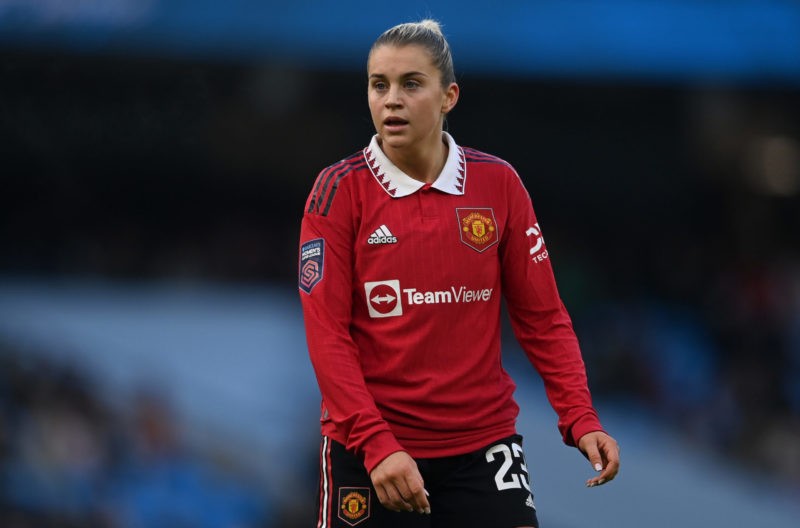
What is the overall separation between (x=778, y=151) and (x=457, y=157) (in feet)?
40.2

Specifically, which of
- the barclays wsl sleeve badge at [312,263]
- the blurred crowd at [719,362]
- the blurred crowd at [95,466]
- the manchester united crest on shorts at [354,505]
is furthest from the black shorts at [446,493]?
the blurred crowd at [719,362]

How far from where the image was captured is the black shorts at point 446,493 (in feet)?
11.8

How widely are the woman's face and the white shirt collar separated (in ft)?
0.19

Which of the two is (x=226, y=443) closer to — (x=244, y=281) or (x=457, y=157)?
(x=244, y=281)

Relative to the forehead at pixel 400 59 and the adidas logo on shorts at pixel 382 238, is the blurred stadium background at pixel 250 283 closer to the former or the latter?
the adidas logo on shorts at pixel 382 238

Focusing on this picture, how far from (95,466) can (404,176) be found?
6858mm

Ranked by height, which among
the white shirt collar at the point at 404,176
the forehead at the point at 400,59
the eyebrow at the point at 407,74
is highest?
the forehead at the point at 400,59

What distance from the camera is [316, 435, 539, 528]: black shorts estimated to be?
11.8 feet

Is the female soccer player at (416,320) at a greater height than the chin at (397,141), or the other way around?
the chin at (397,141)

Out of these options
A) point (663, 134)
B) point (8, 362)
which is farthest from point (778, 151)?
point (8, 362)

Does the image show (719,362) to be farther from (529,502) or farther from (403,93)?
(403,93)

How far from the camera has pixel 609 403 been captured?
11500mm

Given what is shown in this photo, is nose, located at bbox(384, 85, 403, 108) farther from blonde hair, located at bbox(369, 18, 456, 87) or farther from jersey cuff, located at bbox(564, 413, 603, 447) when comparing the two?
jersey cuff, located at bbox(564, 413, 603, 447)

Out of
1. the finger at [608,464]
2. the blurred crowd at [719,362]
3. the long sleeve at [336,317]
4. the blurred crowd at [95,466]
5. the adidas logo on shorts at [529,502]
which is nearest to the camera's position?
the long sleeve at [336,317]
